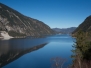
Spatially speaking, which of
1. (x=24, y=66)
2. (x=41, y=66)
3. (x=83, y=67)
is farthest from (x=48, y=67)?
(x=83, y=67)

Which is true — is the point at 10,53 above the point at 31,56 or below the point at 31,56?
above

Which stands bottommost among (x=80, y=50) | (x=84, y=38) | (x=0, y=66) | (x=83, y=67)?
(x=0, y=66)

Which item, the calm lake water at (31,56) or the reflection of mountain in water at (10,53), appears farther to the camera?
the reflection of mountain in water at (10,53)

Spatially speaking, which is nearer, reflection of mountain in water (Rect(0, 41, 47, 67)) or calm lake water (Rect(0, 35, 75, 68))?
calm lake water (Rect(0, 35, 75, 68))

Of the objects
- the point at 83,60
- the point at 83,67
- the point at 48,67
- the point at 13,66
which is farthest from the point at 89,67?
the point at 13,66

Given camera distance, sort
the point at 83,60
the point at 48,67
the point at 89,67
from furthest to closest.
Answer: the point at 48,67 < the point at 83,60 < the point at 89,67

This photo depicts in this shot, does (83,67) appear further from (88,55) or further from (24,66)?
(24,66)

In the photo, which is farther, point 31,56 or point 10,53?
point 10,53

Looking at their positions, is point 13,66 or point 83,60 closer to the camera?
point 83,60

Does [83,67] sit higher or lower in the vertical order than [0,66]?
higher

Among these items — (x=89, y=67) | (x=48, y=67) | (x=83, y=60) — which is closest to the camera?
(x=89, y=67)
